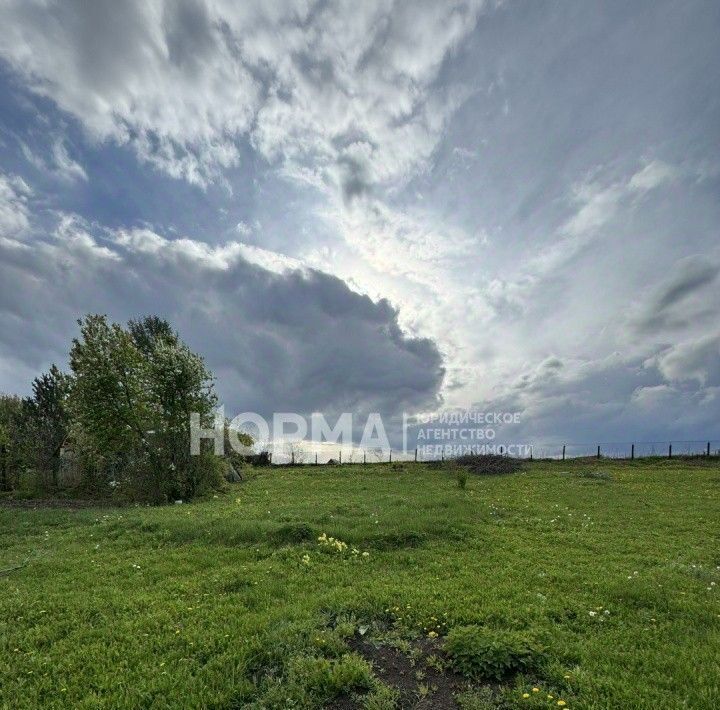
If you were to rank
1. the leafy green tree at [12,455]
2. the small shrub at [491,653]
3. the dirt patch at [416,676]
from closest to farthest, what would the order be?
the dirt patch at [416,676], the small shrub at [491,653], the leafy green tree at [12,455]

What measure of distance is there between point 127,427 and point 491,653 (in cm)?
2928

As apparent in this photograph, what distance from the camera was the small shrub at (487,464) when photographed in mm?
41125

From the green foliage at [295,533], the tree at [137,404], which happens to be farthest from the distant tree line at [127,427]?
the green foliage at [295,533]

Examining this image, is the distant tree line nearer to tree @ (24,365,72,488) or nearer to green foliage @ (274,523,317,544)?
tree @ (24,365,72,488)

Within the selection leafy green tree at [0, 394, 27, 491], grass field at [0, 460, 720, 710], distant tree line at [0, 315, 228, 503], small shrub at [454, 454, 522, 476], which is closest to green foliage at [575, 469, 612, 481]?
small shrub at [454, 454, 522, 476]

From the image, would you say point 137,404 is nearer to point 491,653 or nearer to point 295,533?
point 295,533

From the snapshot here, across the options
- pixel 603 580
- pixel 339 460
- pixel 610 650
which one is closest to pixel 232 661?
pixel 610 650

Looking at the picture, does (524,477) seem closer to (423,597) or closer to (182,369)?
(182,369)

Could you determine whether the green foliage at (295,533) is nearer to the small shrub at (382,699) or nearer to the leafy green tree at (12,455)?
the small shrub at (382,699)

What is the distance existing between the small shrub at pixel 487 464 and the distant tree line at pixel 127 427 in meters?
23.0

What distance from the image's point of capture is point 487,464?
4281 cm

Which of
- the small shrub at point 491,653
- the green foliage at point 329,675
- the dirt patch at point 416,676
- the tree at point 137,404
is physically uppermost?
the tree at point 137,404

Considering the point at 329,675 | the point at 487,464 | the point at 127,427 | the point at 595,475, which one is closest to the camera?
the point at 329,675

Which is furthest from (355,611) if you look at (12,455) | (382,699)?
(12,455)
